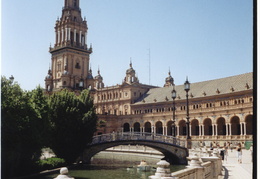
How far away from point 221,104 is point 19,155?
4326 cm

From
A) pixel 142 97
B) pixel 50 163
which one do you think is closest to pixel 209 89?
pixel 142 97

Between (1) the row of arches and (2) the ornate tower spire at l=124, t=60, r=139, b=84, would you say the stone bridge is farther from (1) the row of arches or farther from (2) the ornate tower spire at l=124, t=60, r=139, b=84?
(2) the ornate tower spire at l=124, t=60, r=139, b=84

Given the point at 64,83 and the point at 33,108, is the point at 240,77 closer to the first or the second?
the point at 64,83

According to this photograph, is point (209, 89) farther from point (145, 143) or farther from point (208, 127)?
point (145, 143)

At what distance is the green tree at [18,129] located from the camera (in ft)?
68.8

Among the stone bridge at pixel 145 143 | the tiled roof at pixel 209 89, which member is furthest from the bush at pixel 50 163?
the tiled roof at pixel 209 89

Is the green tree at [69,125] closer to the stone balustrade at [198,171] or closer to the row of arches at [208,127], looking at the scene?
the stone balustrade at [198,171]

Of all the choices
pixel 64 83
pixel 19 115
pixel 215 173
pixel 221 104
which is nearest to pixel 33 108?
pixel 19 115

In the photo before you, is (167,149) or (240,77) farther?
(240,77)

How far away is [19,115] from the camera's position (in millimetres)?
23078

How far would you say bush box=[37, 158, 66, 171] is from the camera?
27.0 m

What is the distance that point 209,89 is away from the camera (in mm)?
63969

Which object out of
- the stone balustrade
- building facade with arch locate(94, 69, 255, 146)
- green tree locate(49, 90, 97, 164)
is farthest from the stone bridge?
the stone balustrade

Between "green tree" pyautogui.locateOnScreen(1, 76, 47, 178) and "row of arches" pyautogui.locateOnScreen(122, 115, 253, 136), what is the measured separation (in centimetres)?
3466
